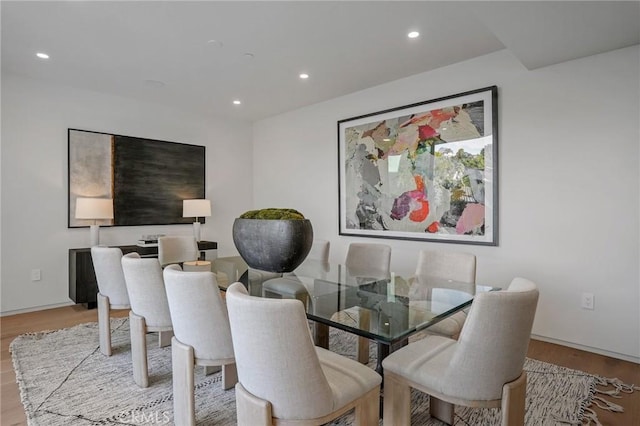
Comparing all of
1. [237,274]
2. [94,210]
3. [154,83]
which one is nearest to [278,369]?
[237,274]

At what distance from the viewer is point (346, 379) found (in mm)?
1418

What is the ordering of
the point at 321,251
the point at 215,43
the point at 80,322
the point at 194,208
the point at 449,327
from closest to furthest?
the point at 449,327 → the point at 215,43 → the point at 321,251 → the point at 80,322 → the point at 194,208

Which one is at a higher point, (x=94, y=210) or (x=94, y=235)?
(x=94, y=210)

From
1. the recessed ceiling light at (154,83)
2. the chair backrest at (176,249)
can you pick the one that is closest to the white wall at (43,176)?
the recessed ceiling light at (154,83)

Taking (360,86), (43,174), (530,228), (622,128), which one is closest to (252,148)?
(360,86)

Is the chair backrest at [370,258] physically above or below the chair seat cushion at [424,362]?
above

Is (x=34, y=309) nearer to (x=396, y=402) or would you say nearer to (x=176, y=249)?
(x=176, y=249)

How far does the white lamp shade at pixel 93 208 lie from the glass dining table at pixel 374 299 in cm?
227

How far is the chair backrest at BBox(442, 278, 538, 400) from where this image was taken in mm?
1290

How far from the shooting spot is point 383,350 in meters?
1.94

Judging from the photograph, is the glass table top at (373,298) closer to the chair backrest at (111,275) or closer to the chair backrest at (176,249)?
the chair backrest at (111,275)

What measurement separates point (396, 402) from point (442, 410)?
525 millimetres

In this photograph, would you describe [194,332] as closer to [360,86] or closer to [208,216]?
[360,86]

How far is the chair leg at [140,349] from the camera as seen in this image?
2.23 meters
